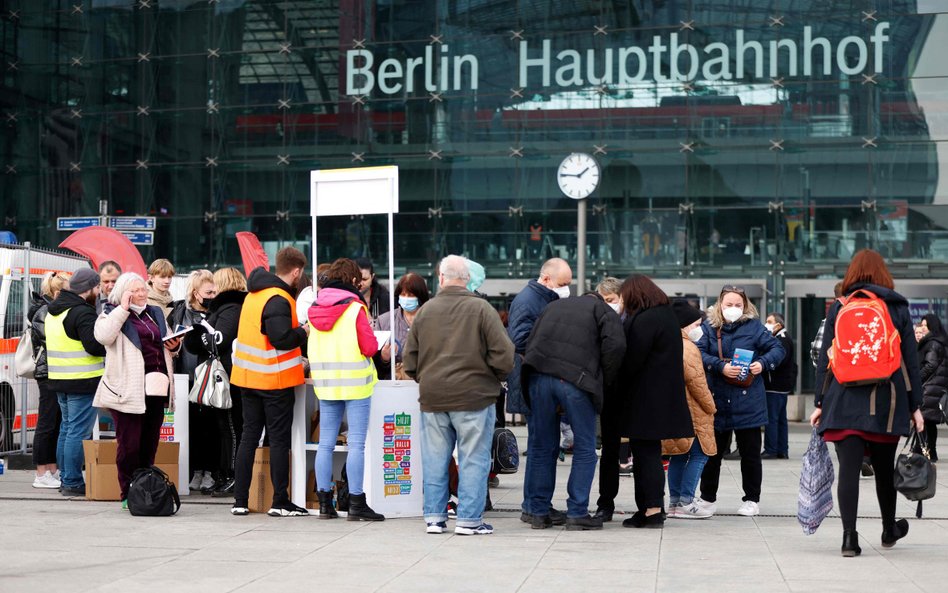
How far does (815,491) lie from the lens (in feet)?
29.0

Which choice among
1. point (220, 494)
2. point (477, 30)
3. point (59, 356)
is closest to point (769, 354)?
point (220, 494)

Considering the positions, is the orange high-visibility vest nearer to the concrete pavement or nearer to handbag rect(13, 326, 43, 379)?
the concrete pavement

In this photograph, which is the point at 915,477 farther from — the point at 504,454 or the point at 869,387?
the point at 504,454

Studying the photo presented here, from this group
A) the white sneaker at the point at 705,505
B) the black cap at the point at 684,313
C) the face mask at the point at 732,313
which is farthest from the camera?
the face mask at the point at 732,313

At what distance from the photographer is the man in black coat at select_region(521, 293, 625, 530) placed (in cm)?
954

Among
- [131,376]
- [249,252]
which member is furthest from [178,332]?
[249,252]


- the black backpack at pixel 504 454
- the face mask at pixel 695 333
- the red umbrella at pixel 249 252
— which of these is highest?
the red umbrella at pixel 249 252

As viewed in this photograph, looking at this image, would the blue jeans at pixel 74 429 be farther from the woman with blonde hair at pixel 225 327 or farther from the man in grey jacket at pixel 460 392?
the man in grey jacket at pixel 460 392

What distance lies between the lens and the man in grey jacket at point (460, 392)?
30.8 ft

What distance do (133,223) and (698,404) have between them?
12409 mm

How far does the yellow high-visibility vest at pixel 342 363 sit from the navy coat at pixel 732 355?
2.53 meters

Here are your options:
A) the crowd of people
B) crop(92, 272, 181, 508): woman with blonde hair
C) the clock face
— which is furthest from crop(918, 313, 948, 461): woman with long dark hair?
crop(92, 272, 181, 508): woman with blonde hair

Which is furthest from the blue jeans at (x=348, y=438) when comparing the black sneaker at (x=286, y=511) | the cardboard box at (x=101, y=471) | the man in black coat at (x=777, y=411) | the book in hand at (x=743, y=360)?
the man in black coat at (x=777, y=411)

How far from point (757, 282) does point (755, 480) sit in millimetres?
14680
